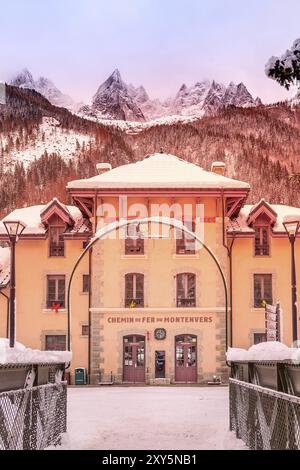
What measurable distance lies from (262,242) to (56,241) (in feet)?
29.3

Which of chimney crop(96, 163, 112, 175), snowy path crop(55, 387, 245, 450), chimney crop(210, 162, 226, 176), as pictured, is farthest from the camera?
chimney crop(96, 163, 112, 175)

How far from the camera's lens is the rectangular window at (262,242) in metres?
31.4

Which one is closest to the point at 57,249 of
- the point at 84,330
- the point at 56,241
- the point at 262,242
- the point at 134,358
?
the point at 56,241

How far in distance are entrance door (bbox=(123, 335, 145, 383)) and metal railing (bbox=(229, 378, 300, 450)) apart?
2050cm

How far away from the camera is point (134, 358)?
30156 millimetres

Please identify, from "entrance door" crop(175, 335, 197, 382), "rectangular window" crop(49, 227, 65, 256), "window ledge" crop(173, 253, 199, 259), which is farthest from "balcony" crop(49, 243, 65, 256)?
"entrance door" crop(175, 335, 197, 382)

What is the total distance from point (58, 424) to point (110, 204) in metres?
22.3

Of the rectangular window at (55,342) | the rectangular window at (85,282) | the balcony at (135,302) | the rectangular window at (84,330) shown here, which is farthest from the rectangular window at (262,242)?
the rectangular window at (55,342)

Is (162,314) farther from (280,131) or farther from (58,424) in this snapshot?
(58,424)

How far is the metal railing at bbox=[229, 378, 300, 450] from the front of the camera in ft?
18.4

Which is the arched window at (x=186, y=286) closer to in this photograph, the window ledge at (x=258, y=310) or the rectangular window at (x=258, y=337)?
the window ledge at (x=258, y=310)

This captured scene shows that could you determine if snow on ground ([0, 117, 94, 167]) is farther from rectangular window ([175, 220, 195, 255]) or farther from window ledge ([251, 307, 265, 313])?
window ledge ([251, 307, 265, 313])

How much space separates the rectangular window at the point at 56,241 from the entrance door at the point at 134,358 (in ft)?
15.5

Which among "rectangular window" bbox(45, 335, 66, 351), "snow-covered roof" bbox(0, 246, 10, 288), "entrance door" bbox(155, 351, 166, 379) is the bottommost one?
"entrance door" bbox(155, 351, 166, 379)
